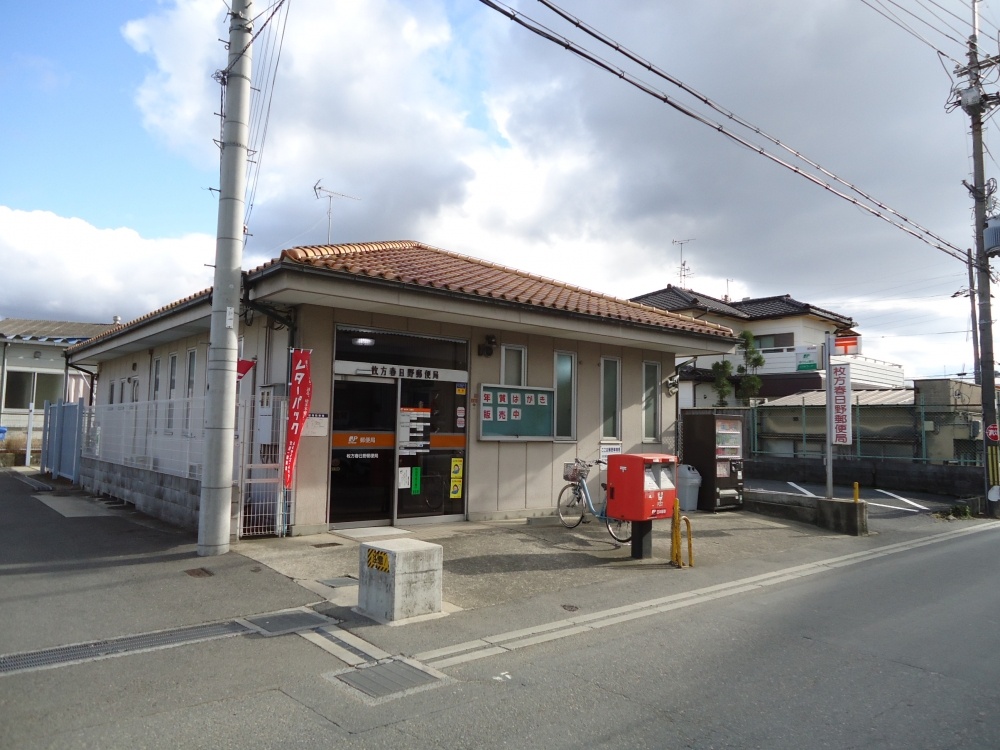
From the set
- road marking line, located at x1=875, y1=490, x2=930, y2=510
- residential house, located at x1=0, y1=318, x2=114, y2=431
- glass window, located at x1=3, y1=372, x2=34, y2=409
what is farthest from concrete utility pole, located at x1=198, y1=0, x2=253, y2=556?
glass window, located at x1=3, y1=372, x2=34, y2=409

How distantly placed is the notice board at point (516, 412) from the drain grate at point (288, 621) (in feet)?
19.6

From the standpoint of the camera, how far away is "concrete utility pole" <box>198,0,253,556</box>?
857 cm

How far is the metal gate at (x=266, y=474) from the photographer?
9.69 m

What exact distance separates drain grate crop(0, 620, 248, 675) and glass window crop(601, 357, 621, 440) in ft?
31.3

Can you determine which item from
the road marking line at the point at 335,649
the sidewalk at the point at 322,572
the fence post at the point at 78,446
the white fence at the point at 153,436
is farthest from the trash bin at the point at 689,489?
the fence post at the point at 78,446

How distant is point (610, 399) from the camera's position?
47.9ft

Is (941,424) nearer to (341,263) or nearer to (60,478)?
(341,263)

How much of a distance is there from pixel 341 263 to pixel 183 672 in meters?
5.84

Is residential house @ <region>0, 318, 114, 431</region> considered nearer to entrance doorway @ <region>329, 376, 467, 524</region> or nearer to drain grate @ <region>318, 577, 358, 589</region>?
entrance doorway @ <region>329, 376, 467, 524</region>

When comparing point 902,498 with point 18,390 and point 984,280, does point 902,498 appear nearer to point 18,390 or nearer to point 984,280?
point 984,280

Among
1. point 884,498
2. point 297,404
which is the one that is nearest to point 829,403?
point 884,498

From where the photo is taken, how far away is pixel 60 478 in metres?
Result: 18.5

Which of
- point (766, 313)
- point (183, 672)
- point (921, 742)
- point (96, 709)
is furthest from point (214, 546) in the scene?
point (766, 313)

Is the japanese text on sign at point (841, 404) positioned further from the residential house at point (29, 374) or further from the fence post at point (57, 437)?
the residential house at point (29, 374)
